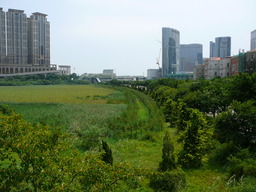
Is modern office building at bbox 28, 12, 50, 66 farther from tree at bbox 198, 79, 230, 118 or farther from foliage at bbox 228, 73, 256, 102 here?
foliage at bbox 228, 73, 256, 102

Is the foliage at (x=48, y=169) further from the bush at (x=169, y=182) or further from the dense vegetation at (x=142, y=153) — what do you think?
the bush at (x=169, y=182)

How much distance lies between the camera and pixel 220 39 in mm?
174250

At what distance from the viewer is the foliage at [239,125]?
11.6 metres

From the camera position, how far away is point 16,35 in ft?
391

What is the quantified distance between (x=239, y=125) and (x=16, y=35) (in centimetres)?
12388

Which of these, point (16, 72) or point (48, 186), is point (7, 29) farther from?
point (48, 186)

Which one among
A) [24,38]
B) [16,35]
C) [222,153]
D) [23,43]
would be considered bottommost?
[222,153]

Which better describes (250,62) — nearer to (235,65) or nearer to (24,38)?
(235,65)

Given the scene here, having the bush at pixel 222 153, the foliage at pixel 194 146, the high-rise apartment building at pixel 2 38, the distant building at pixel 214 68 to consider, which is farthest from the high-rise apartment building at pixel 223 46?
the foliage at pixel 194 146

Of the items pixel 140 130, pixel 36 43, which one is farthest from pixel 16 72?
pixel 140 130

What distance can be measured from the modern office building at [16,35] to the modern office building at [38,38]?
3.89m

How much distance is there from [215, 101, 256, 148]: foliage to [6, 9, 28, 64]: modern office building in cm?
12216

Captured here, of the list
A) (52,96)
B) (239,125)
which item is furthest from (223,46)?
(239,125)

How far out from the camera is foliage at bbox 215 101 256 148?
11562 millimetres
